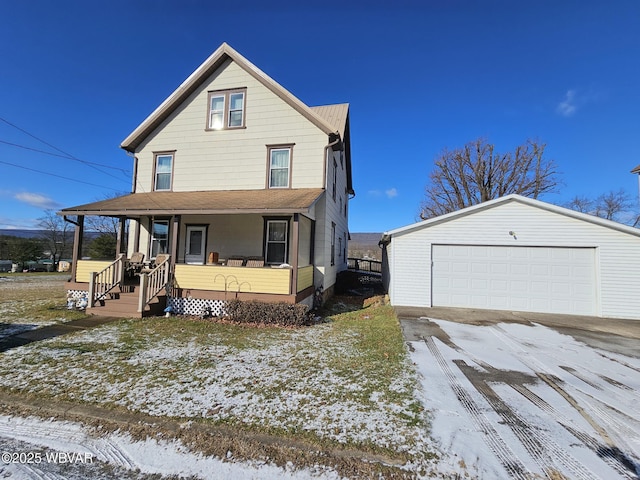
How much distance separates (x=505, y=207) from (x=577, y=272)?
3.11 metres

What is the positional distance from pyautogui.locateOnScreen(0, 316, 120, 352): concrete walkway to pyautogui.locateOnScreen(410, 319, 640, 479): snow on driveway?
808cm

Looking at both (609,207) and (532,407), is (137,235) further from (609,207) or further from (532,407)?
(609,207)

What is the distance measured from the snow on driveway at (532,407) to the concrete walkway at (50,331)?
26.5 ft

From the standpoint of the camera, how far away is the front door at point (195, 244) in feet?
35.6

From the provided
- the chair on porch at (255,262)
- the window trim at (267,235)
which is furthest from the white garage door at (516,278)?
the chair on porch at (255,262)

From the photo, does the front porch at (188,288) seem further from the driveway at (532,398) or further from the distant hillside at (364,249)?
the distant hillside at (364,249)

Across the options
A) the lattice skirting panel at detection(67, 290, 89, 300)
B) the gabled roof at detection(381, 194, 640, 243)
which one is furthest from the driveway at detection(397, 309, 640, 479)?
the lattice skirting panel at detection(67, 290, 89, 300)

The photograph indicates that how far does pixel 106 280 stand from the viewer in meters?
8.90

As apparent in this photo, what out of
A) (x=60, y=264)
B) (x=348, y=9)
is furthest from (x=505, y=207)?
(x=60, y=264)

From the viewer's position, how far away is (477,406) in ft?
11.6

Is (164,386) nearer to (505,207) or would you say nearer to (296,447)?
(296,447)

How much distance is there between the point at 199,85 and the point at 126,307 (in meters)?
9.20

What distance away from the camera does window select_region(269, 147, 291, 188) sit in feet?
34.4

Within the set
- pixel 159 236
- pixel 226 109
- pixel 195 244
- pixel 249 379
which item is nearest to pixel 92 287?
pixel 159 236
